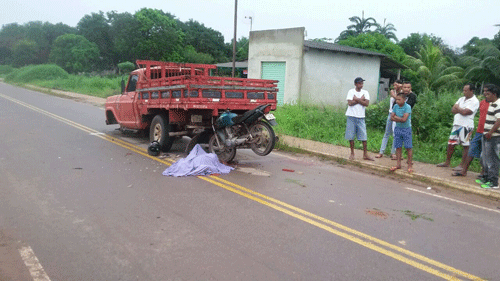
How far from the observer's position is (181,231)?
471 centimetres

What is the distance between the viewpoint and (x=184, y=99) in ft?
27.0

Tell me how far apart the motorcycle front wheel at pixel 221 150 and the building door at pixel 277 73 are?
38.4 ft

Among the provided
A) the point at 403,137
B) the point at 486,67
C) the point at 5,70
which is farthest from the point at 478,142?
the point at 5,70

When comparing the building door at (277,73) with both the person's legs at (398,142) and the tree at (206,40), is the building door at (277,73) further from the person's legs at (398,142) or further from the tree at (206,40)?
the tree at (206,40)

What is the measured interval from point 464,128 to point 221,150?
475 centimetres

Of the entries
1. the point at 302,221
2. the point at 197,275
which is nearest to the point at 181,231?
the point at 197,275

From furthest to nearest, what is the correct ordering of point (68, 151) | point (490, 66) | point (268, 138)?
1. point (490, 66)
2. point (68, 151)
3. point (268, 138)

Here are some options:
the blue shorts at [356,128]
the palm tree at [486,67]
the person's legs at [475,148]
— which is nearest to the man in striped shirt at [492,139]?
the person's legs at [475,148]

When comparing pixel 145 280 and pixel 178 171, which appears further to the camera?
pixel 178 171

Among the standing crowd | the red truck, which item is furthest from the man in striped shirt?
the red truck

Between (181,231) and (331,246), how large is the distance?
1665 millimetres

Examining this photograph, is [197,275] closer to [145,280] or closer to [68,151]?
[145,280]

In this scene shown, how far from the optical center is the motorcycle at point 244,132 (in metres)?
8.19

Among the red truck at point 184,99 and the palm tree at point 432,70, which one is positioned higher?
the palm tree at point 432,70
